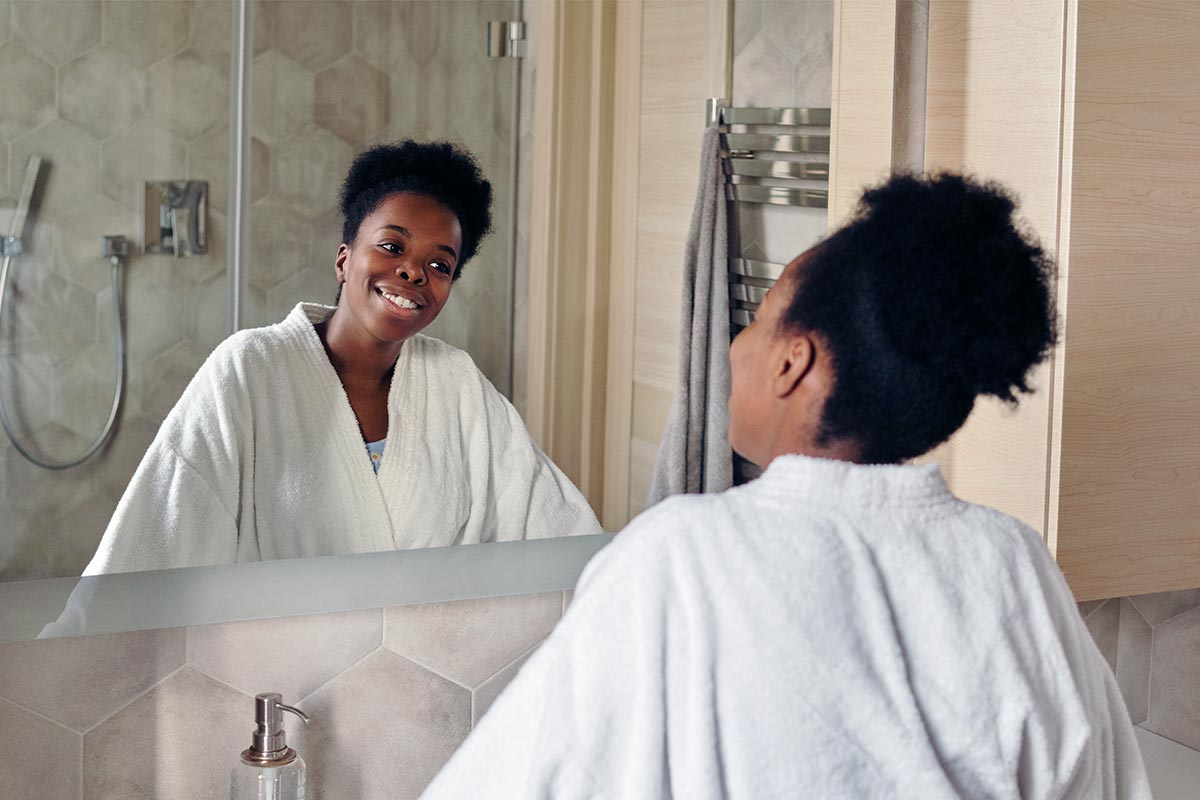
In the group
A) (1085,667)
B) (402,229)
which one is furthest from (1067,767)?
(402,229)

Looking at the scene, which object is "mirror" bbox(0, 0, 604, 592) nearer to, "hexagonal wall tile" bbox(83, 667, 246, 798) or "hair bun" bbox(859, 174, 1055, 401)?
"hexagonal wall tile" bbox(83, 667, 246, 798)

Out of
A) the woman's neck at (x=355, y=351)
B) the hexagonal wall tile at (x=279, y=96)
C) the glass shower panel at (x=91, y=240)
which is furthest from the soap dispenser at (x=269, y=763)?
the hexagonal wall tile at (x=279, y=96)

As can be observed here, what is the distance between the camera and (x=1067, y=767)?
0.81 meters

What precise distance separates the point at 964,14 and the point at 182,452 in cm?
100

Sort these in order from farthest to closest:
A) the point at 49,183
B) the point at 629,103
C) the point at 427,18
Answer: the point at 629,103 → the point at 427,18 → the point at 49,183

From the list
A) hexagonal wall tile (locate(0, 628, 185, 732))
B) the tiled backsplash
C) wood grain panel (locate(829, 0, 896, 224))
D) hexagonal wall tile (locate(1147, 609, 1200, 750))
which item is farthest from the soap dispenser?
hexagonal wall tile (locate(1147, 609, 1200, 750))

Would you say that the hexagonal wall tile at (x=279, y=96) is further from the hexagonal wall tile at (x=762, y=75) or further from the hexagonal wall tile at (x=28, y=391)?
the hexagonal wall tile at (x=762, y=75)

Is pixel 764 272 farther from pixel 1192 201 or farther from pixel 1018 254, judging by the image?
pixel 1018 254

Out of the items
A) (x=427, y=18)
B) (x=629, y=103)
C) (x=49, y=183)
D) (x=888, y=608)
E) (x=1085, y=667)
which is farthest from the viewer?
(x=629, y=103)

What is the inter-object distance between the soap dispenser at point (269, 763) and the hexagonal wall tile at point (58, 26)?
59 centimetres

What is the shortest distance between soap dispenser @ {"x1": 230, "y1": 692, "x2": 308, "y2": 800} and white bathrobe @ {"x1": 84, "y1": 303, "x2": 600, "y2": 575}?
144 mm

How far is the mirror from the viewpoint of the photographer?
1048 millimetres

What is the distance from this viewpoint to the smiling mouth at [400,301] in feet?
3.86

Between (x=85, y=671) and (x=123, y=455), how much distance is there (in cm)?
20
